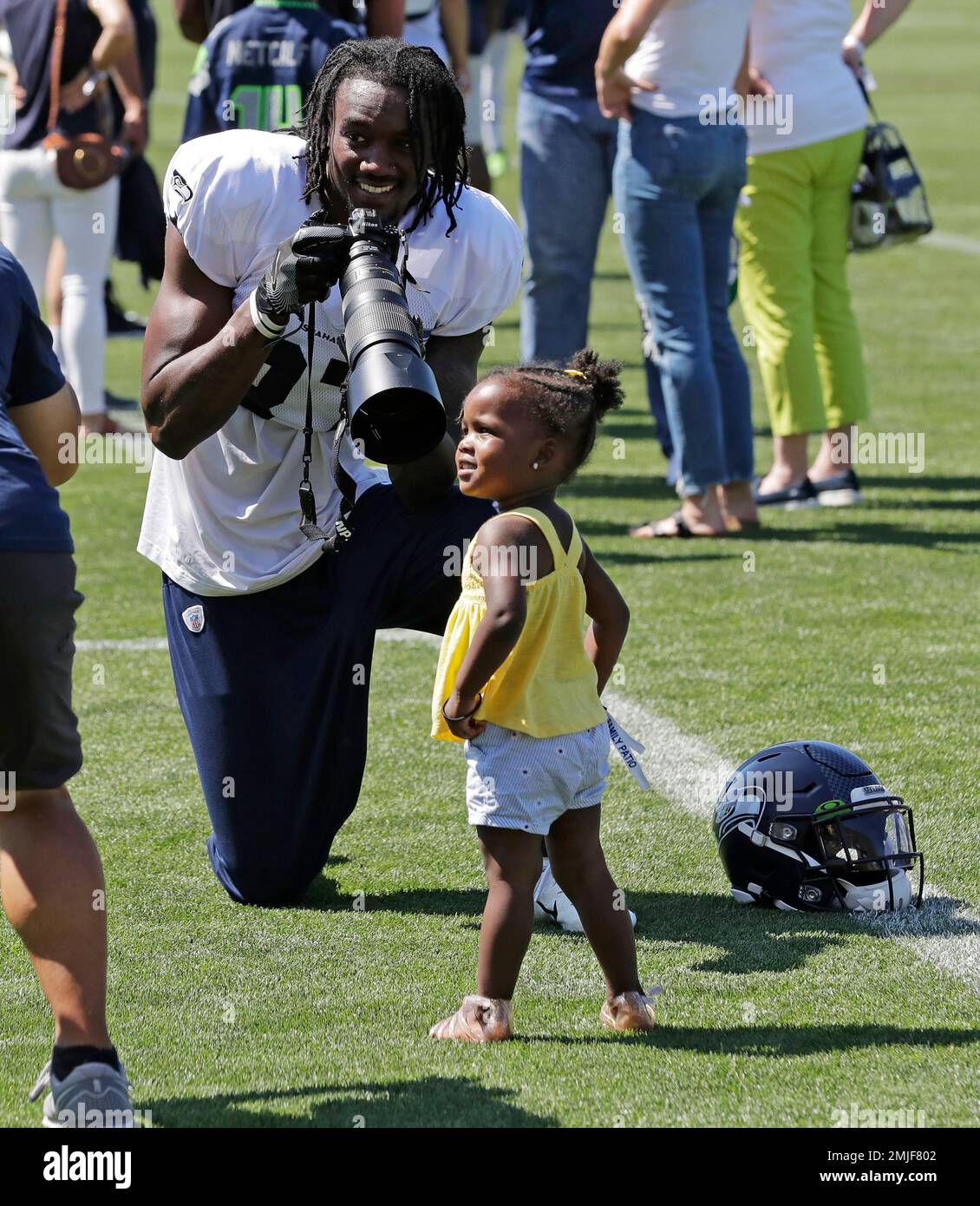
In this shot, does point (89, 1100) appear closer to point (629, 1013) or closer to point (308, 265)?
point (629, 1013)

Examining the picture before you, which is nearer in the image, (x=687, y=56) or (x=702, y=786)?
(x=702, y=786)

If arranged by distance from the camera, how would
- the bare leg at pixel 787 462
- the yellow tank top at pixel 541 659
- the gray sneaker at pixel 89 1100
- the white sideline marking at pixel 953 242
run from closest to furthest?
1. the gray sneaker at pixel 89 1100
2. the yellow tank top at pixel 541 659
3. the bare leg at pixel 787 462
4. the white sideline marking at pixel 953 242

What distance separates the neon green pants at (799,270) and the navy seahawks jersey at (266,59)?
1727 millimetres

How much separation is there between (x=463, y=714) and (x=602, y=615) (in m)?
0.33

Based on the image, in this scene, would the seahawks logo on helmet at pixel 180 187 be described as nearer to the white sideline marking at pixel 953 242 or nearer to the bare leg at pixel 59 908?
the bare leg at pixel 59 908

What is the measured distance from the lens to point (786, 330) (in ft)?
24.9

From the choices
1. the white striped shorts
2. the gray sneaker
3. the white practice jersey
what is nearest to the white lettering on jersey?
the white practice jersey

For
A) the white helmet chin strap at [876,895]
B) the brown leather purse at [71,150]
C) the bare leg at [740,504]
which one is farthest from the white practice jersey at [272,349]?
the brown leather purse at [71,150]

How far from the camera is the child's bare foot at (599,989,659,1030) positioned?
335 centimetres

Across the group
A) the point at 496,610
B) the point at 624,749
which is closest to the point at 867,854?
the point at 624,749

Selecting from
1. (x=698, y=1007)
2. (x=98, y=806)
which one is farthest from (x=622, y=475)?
(x=698, y=1007)

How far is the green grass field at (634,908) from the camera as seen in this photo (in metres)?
3.11

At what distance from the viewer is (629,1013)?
11.0 ft
